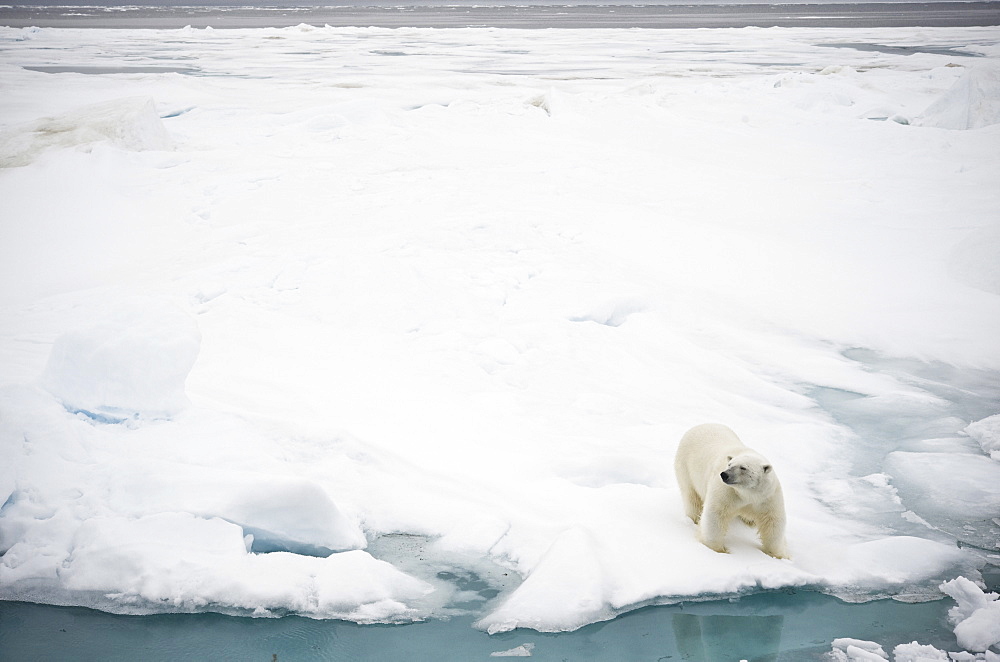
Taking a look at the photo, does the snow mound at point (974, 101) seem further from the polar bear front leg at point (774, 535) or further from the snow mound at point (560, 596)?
the snow mound at point (560, 596)

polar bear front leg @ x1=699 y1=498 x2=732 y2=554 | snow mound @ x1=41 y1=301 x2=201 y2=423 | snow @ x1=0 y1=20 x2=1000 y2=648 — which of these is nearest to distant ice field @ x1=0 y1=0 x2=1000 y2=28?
snow @ x1=0 y1=20 x2=1000 y2=648

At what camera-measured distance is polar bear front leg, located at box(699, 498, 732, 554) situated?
2.93 m

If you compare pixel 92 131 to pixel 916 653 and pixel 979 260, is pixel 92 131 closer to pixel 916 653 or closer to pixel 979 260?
pixel 979 260

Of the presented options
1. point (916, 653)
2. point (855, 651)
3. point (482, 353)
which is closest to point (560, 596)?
point (855, 651)

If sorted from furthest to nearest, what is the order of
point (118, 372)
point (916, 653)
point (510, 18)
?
1. point (510, 18)
2. point (118, 372)
3. point (916, 653)

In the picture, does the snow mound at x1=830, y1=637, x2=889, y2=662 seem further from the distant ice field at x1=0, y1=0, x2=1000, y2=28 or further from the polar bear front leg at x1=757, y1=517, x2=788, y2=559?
the distant ice field at x1=0, y1=0, x2=1000, y2=28

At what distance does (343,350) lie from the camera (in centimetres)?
494

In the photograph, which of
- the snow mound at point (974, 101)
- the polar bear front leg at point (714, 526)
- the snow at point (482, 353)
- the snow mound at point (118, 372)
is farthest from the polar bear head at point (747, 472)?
the snow mound at point (974, 101)

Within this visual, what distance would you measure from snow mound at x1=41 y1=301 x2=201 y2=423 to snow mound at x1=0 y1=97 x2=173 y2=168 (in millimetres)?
6255

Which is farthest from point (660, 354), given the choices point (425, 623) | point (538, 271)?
point (425, 623)

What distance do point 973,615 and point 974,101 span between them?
36.3 feet

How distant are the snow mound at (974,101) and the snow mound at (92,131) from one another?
11.4 meters

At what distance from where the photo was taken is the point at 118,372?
136 inches

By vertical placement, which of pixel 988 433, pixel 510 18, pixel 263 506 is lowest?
pixel 263 506
